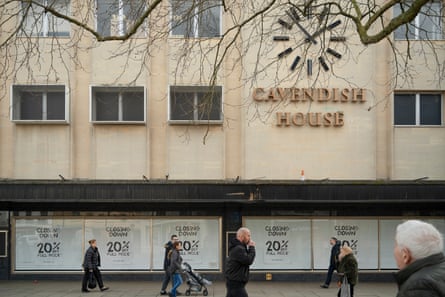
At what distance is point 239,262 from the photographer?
8375mm

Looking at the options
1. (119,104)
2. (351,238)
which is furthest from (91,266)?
(351,238)

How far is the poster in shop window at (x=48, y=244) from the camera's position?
56.9 feet

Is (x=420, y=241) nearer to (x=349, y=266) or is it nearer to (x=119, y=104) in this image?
(x=349, y=266)

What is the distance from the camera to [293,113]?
16.9 meters

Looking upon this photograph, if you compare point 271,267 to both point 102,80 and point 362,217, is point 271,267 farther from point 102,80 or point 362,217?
point 102,80

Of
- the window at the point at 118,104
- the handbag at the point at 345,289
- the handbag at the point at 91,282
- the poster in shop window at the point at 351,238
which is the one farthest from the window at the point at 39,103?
the handbag at the point at 345,289

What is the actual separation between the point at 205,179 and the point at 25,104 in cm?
621

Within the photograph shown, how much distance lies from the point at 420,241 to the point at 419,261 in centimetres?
12

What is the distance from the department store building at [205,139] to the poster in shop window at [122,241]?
0.03m

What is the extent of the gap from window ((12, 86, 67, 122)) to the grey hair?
49.0ft

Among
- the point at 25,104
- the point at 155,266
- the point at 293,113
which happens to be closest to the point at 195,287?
the point at 155,266

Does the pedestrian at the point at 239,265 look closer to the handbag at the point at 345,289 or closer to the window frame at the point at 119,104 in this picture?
the handbag at the point at 345,289

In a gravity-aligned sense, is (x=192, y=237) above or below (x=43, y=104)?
below

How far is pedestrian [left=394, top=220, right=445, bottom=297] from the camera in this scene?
3053 millimetres
